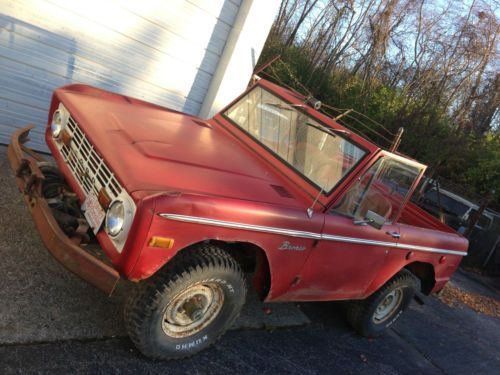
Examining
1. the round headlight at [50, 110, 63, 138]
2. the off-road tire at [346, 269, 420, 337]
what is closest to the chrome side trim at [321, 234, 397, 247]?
the off-road tire at [346, 269, 420, 337]

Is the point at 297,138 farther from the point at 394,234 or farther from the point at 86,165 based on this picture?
the point at 86,165

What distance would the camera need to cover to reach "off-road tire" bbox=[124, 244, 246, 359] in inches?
102

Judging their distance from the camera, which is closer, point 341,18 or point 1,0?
point 1,0

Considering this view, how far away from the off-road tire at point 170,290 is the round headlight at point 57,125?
4.81 feet

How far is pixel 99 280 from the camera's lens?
2430 millimetres

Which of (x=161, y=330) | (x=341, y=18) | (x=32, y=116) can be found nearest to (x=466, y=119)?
(x=341, y=18)

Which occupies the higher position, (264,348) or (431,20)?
(431,20)

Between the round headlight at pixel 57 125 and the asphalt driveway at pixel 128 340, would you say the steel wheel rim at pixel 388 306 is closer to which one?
the asphalt driveway at pixel 128 340

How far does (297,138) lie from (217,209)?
145 cm

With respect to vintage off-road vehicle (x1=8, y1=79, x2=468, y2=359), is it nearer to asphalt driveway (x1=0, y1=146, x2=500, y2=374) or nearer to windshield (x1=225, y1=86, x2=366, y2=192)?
windshield (x1=225, y1=86, x2=366, y2=192)

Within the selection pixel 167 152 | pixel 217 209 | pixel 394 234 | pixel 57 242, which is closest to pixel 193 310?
pixel 217 209

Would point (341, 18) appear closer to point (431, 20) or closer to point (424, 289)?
point (431, 20)

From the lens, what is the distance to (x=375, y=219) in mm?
3314

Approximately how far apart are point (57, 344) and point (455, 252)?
3.75 m
